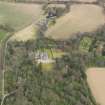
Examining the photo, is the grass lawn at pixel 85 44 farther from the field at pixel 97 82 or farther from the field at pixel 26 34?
the field at pixel 26 34

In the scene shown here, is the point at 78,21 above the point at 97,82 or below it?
above

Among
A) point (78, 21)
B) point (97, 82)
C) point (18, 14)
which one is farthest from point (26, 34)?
point (97, 82)

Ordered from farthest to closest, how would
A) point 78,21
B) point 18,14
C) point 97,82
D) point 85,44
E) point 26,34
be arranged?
1. point 18,14
2. point 78,21
3. point 26,34
4. point 85,44
5. point 97,82

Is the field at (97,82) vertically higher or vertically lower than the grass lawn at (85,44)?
lower

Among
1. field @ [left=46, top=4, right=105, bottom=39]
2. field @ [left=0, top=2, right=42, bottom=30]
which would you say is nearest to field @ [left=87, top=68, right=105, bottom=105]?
field @ [left=46, top=4, right=105, bottom=39]

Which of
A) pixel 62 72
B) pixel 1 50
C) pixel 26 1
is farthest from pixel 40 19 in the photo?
pixel 62 72

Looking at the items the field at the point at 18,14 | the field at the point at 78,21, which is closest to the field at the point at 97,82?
the field at the point at 78,21

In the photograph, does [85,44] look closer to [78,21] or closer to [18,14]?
[78,21]
